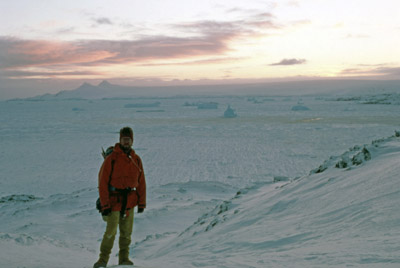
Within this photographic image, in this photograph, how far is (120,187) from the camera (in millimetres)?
2773

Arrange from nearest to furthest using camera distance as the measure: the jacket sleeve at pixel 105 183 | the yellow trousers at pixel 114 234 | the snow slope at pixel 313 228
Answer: the snow slope at pixel 313 228 < the jacket sleeve at pixel 105 183 < the yellow trousers at pixel 114 234

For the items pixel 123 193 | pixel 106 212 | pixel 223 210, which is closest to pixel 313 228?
pixel 123 193

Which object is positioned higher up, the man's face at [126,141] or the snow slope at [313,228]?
the man's face at [126,141]

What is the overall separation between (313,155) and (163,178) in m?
6.09

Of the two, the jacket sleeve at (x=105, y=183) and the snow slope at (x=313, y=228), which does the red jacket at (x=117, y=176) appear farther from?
the snow slope at (x=313, y=228)

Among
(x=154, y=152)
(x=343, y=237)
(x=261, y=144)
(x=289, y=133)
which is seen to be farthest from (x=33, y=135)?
(x=343, y=237)

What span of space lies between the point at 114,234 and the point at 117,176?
0.50 metres

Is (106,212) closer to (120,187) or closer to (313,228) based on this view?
(120,187)

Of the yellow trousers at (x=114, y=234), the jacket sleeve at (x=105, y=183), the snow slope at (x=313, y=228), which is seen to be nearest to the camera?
the snow slope at (x=313, y=228)

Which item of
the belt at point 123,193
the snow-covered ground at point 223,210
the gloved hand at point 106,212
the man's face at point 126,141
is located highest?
the man's face at point 126,141

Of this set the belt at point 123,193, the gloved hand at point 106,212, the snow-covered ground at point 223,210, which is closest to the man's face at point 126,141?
the belt at point 123,193

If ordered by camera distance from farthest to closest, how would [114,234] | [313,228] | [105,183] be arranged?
[313,228] → [114,234] → [105,183]

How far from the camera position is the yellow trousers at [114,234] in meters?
2.83

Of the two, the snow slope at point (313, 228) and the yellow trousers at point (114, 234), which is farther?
the yellow trousers at point (114, 234)
